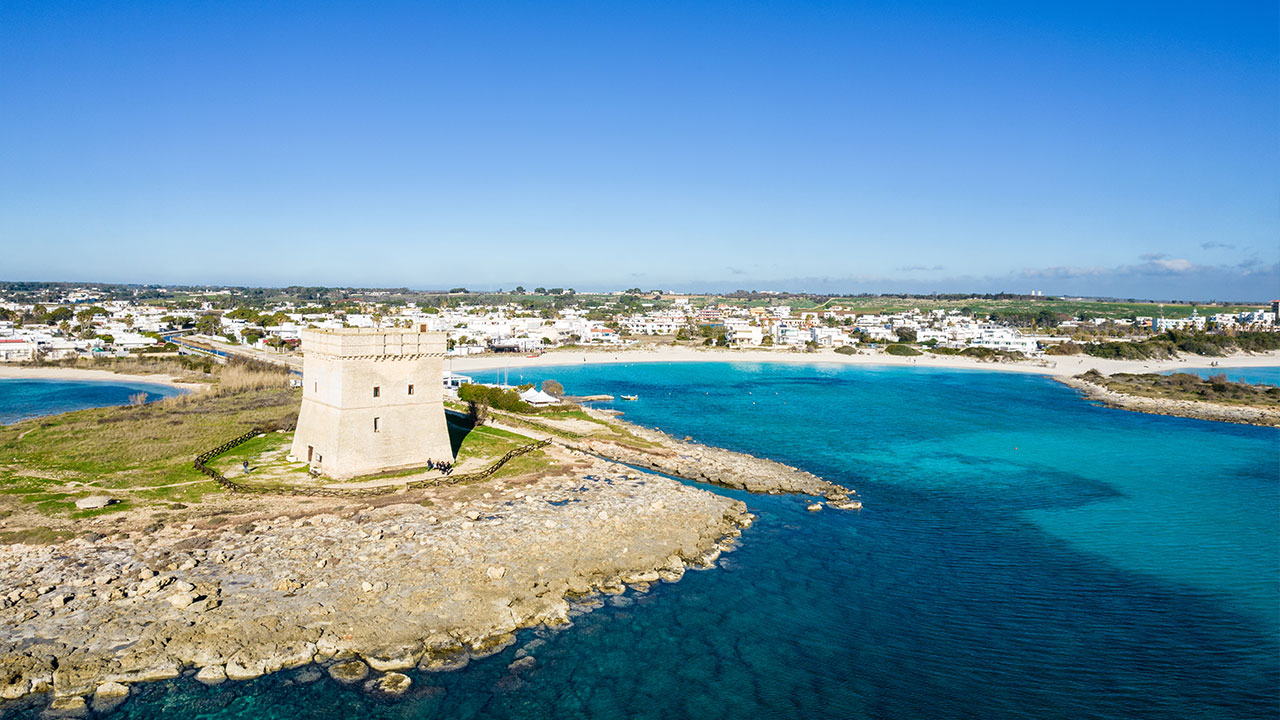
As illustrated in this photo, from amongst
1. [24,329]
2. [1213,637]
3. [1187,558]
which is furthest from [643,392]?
[24,329]

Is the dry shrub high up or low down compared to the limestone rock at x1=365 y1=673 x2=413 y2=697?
up

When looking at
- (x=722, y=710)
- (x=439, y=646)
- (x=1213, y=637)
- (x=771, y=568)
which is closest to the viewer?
(x=722, y=710)

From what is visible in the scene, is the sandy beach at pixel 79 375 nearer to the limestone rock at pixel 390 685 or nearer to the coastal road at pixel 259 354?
the coastal road at pixel 259 354

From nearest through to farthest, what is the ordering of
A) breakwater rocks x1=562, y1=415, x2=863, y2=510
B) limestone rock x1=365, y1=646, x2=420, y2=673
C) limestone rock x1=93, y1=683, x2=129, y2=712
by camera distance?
limestone rock x1=93, y1=683, x2=129, y2=712 → limestone rock x1=365, y1=646, x2=420, y2=673 → breakwater rocks x1=562, y1=415, x2=863, y2=510

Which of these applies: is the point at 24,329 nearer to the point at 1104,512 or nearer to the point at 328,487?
the point at 328,487

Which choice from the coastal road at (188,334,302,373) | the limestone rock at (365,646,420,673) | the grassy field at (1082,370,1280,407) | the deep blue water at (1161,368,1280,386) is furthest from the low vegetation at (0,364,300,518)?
→ the deep blue water at (1161,368,1280,386)

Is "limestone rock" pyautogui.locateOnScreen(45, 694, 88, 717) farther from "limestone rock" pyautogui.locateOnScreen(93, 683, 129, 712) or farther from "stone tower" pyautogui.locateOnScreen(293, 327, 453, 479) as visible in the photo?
"stone tower" pyautogui.locateOnScreen(293, 327, 453, 479)
